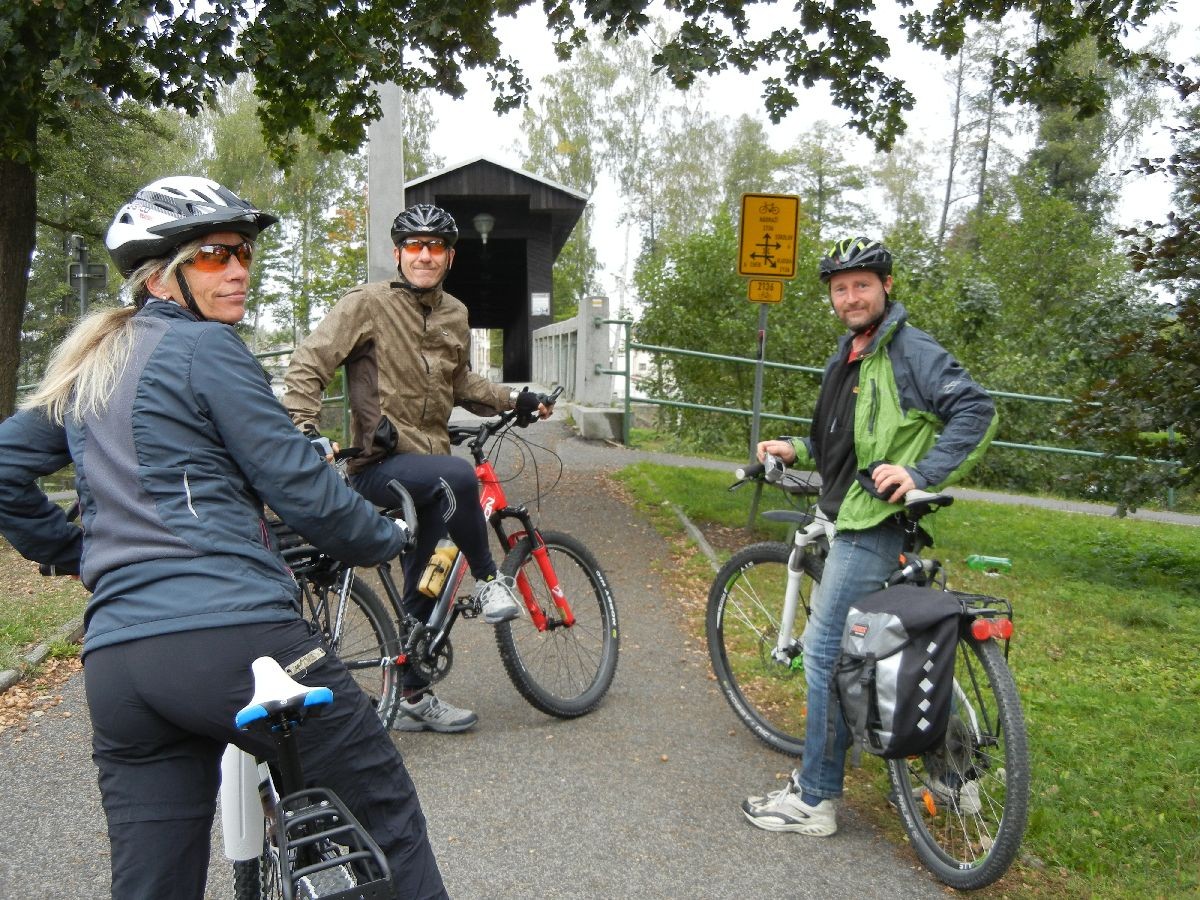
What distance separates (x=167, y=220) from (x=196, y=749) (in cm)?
104

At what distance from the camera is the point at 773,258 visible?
28.4 feet

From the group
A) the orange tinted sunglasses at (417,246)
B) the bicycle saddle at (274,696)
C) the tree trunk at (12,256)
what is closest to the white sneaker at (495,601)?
the orange tinted sunglasses at (417,246)

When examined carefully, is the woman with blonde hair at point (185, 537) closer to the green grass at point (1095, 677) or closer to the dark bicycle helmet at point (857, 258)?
the dark bicycle helmet at point (857, 258)

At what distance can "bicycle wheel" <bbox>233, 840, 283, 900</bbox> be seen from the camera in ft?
7.14

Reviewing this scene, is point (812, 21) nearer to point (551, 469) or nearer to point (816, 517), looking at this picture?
point (551, 469)

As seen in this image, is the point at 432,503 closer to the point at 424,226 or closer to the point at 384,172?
the point at 424,226

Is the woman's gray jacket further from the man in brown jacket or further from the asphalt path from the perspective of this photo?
the man in brown jacket

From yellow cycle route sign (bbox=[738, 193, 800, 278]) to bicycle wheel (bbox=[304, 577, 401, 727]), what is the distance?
497 centimetres

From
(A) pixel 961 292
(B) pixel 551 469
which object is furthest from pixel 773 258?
(A) pixel 961 292

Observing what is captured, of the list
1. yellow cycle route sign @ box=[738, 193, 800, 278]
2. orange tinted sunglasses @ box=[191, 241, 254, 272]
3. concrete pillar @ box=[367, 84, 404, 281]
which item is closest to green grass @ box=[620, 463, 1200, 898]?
yellow cycle route sign @ box=[738, 193, 800, 278]

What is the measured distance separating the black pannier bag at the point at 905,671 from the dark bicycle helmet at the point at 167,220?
227 centimetres

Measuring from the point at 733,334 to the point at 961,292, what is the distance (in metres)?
8.47

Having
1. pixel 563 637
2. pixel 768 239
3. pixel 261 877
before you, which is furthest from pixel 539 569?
pixel 768 239

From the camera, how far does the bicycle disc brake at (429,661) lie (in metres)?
4.61
